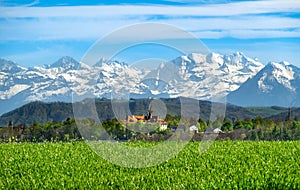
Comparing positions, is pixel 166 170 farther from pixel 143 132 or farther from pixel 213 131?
pixel 213 131

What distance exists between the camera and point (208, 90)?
31.4 metres

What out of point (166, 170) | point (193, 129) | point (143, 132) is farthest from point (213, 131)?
point (166, 170)

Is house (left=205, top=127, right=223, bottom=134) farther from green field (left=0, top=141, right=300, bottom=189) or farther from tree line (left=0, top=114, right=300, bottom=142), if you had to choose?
green field (left=0, top=141, right=300, bottom=189)

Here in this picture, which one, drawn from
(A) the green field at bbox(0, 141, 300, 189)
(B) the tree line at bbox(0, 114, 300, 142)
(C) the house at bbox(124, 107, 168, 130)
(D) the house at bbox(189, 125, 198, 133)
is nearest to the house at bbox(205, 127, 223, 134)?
(B) the tree line at bbox(0, 114, 300, 142)

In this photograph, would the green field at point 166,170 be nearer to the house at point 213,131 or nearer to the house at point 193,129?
the house at point 193,129

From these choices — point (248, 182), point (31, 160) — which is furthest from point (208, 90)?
point (248, 182)

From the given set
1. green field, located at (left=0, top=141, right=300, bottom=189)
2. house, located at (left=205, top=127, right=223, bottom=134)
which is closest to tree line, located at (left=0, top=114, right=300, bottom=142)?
house, located at (left=205, top=127, right=223, bottom=134)

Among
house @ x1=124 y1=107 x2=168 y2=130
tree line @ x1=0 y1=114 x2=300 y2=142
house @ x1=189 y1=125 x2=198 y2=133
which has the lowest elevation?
tree line @ x1=0 y1=114 x2=300 y2=142

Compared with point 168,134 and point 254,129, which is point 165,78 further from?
point 254,129

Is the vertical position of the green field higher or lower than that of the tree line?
higher

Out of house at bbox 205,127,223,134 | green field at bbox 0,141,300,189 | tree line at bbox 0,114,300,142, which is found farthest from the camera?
house at bbox 205,127,223,134

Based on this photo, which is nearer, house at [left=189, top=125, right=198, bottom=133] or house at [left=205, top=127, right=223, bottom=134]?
house at [left=189, top=125, right=198, bottom=133]

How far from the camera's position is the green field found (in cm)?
1476

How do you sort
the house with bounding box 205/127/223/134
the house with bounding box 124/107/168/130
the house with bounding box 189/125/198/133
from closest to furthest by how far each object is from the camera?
the house with bounding box 124/107/168/130 → the house with bounding box 189/125/198/133 → the house with bounding box 205/127/223/134
